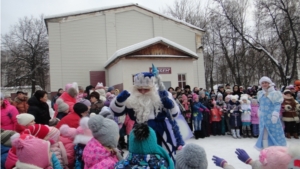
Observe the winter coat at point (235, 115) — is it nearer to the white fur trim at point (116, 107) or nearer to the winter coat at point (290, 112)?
the winter coat at point (290, 112)

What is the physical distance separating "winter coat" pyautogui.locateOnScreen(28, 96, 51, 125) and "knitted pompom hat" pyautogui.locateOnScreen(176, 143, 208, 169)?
12.7 ft

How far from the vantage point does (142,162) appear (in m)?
2.13

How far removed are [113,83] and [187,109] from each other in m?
7.68

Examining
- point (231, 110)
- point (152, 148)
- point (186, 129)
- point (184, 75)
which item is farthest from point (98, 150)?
point (184, 75)

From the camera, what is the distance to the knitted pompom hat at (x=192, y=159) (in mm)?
2119

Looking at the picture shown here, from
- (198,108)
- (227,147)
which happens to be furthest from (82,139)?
(198,108)

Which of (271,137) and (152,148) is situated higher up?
(152,148)

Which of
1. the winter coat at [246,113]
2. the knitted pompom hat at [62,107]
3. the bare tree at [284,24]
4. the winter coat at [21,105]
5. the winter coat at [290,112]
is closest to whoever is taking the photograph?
the knitted pompom hat at [62,107]

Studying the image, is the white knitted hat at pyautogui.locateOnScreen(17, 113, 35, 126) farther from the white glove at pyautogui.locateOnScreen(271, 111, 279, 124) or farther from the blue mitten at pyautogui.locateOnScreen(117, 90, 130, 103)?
the white glove at pyautogui.locateOnScreen(271, 111, 279, 124)

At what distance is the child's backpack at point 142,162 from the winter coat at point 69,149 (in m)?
1.49

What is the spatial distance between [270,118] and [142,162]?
4427 mm

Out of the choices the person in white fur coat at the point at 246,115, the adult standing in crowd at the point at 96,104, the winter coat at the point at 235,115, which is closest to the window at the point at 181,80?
the winter coat at the point at 235,115

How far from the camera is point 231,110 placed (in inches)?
337

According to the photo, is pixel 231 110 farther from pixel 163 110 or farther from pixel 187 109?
pixel 163 110
